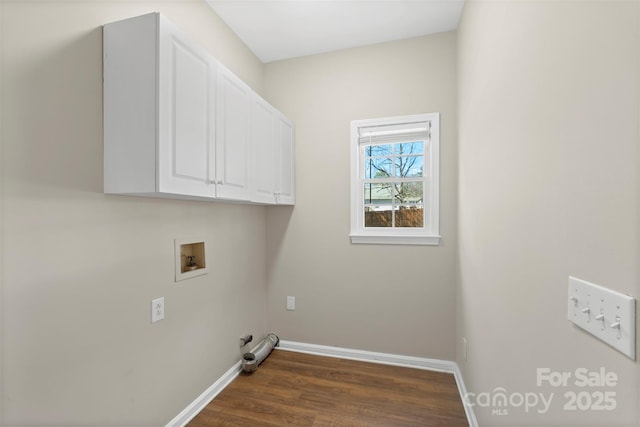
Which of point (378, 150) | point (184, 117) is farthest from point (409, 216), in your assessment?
point (184, 117)

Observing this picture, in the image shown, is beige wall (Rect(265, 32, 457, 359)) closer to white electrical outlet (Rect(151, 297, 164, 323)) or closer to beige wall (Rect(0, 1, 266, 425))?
beige wall (Rect(0, 1, 266, 425))

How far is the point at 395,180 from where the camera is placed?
2.59 m

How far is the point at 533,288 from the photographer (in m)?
0.96

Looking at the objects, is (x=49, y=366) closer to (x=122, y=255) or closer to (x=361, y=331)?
(x=122, y=255)

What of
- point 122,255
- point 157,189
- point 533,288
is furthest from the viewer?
point 122,255

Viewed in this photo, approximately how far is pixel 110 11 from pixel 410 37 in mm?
2161

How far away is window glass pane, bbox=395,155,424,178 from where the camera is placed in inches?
100

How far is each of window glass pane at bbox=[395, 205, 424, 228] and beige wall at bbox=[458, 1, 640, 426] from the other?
36.2 inches

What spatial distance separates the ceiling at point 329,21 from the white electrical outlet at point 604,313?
7.17 feet

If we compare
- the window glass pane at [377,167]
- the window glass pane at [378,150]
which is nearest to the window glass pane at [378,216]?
the window glass pane at [377,167]

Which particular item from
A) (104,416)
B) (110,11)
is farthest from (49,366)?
(110,11)

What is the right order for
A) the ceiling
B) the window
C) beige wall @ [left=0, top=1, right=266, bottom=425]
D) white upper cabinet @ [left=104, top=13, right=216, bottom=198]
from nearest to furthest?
Answer: beige wall @ [left=0, top=1, right=266, bottom=425] < white upper cabinet @ [left=104, top=13, right=216, bottom=198] < the ceiling < the window

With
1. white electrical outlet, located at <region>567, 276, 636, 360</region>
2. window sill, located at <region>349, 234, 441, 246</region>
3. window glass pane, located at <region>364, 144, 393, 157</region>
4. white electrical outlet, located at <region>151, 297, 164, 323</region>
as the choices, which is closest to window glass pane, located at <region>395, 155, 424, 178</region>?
window glass pane, located at <region>364, 144, 393, 157</region>

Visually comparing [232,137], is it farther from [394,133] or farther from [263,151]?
[394,133]
